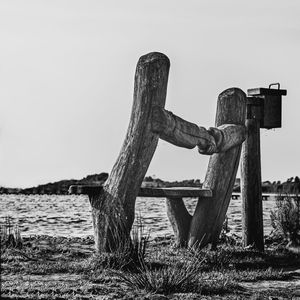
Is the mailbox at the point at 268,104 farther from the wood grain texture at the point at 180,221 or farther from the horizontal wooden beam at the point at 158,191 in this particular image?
the wood grain texture at the point at 180,221

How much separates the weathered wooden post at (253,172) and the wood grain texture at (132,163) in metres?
2.49

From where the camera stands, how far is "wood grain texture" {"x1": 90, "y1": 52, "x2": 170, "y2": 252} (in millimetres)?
8102

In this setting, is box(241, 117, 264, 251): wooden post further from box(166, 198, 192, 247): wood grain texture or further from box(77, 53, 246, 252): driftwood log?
box(77, 53, 246, 252): driftwood log

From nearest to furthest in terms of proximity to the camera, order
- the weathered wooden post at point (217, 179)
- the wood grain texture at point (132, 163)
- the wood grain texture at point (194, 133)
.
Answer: the wood grain texture at point (132, 163) → the wood grain texture at point (194, 133) → the weathered wooden post at point (217, 179)

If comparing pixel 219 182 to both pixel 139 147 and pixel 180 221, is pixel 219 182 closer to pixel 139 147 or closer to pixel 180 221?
pixel 180 221

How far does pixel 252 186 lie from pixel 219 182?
2.75ft

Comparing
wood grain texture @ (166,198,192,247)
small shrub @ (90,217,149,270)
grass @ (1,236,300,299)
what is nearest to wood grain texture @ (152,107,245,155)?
wood grain texture @ (166,198,192,247)

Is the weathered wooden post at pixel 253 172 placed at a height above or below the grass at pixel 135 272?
above

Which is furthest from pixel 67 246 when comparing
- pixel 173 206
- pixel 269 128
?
pixel 269 128

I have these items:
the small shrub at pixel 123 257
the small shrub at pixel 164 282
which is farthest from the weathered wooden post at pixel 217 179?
the small shrub at pixel 164 282

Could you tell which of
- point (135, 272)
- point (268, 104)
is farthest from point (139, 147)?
point (268, 104)

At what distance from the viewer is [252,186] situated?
10.4 m

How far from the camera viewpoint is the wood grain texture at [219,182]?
9.79 meters

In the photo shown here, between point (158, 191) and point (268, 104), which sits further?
point (268, 104)
